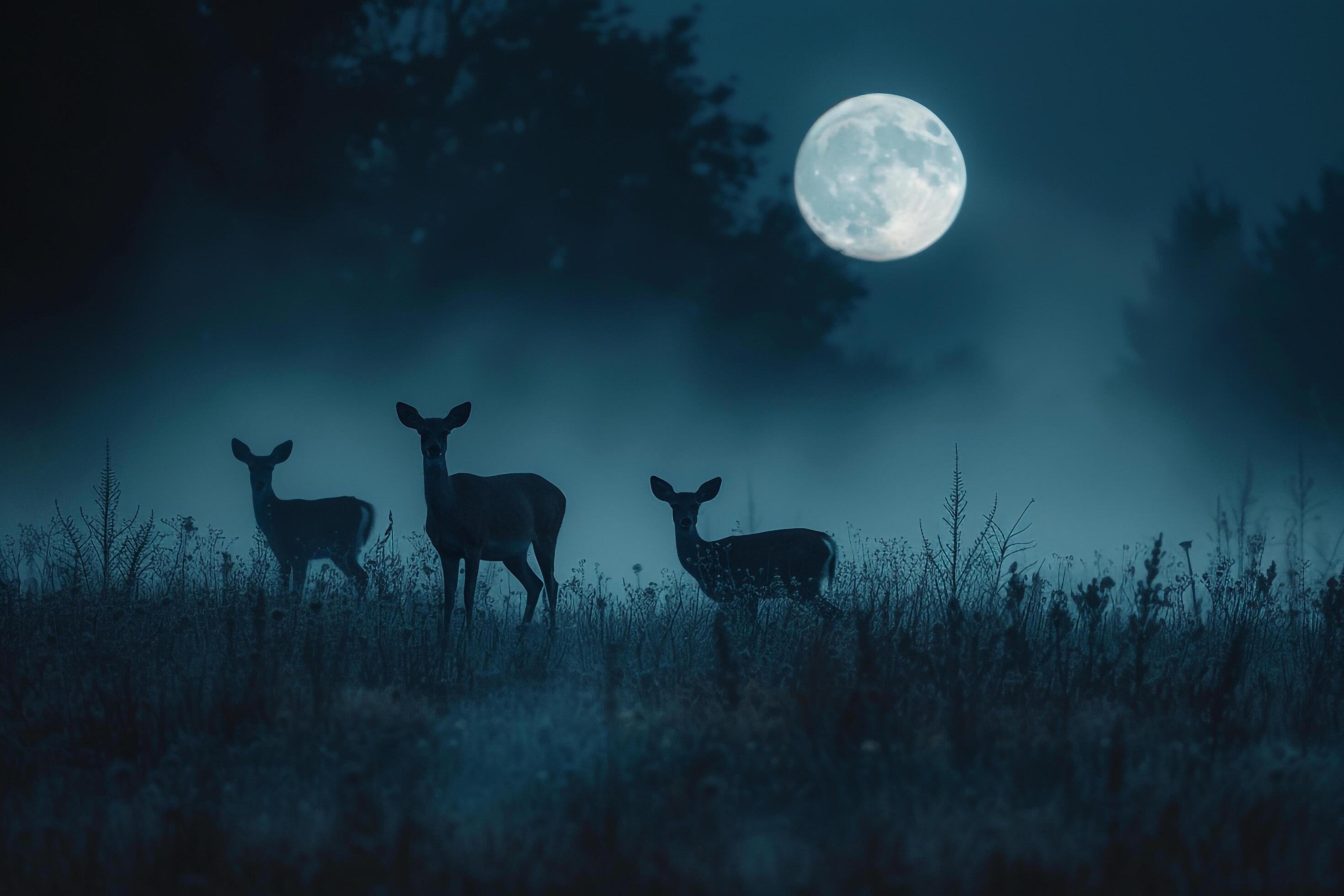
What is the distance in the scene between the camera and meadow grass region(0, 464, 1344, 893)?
3477 mm

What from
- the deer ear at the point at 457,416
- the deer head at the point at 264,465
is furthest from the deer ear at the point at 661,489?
the deer head at the point at 264,465

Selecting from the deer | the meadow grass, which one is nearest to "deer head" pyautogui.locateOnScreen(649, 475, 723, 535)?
the deer

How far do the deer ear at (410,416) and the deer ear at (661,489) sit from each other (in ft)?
6.82

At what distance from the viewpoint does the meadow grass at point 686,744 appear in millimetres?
3477

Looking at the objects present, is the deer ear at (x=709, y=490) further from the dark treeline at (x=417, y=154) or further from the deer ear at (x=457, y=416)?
the dark treeline at (x=417, y=154)

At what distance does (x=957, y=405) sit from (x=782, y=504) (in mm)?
10412

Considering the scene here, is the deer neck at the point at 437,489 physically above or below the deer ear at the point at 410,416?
below

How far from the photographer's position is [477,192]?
19.2 m

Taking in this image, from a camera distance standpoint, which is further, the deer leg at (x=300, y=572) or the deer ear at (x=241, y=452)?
the deer ear at (x=241, y=452)

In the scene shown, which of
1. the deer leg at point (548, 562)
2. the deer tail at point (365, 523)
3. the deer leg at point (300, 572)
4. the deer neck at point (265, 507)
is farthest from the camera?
the deer tail at point (365, 523)

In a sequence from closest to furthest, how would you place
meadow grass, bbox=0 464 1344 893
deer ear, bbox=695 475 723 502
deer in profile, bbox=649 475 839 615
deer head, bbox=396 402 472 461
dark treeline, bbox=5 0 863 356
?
1. meadow grass, bbox=0 464 1344 893
2. deer in profile, bbox=649 475 839 615
3. deer head, bbox=396 402 472 461
4. deer ear, bbox=695 475 723 502
5. dark treeline, bbox=5 0 863 356

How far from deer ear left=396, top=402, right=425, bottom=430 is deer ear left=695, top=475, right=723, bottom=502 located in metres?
2.46

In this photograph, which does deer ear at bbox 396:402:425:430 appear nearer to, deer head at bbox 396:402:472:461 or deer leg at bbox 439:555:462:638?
deer head at bbox 396:402:472:461

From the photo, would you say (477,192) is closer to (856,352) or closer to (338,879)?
(856,352)
